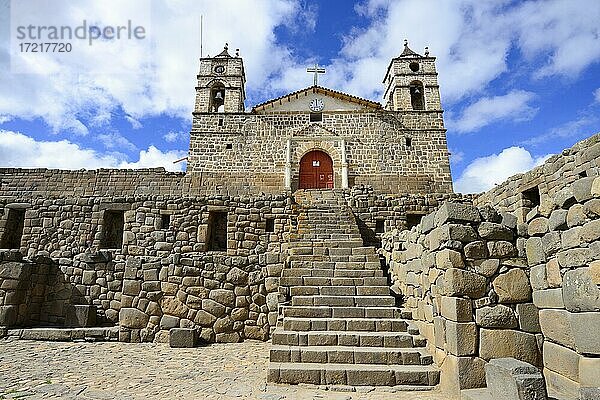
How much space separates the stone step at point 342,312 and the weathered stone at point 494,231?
2.13 m

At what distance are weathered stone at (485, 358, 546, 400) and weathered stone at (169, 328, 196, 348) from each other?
492 cm

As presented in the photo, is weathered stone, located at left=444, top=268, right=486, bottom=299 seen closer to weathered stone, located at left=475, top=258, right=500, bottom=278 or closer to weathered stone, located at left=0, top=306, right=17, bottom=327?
weathered stone, located at left=475, top=258, right=500, bottom=278

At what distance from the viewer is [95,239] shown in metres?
10.2

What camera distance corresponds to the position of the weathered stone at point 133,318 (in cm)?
701

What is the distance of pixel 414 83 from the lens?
71.3ft

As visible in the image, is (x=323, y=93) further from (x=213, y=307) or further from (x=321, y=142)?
(x=213, y=307)

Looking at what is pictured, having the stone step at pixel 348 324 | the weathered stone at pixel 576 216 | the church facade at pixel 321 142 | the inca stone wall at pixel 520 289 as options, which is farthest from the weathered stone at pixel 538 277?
the church facade at pixel 321 142

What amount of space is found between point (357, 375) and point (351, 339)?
693mm

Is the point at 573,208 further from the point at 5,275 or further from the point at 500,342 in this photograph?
the point at 5,275

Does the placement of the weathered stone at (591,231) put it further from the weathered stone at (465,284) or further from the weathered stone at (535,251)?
the weathered stone at (465,284)

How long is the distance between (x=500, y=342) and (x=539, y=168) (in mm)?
5399

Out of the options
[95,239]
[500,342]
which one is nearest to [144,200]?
[95,239]

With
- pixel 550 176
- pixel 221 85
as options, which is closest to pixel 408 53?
pixel 221 85

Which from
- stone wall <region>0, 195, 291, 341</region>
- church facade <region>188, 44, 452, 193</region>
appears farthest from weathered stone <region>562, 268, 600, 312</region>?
church facade <region>188, 44, 452, 193</region>
